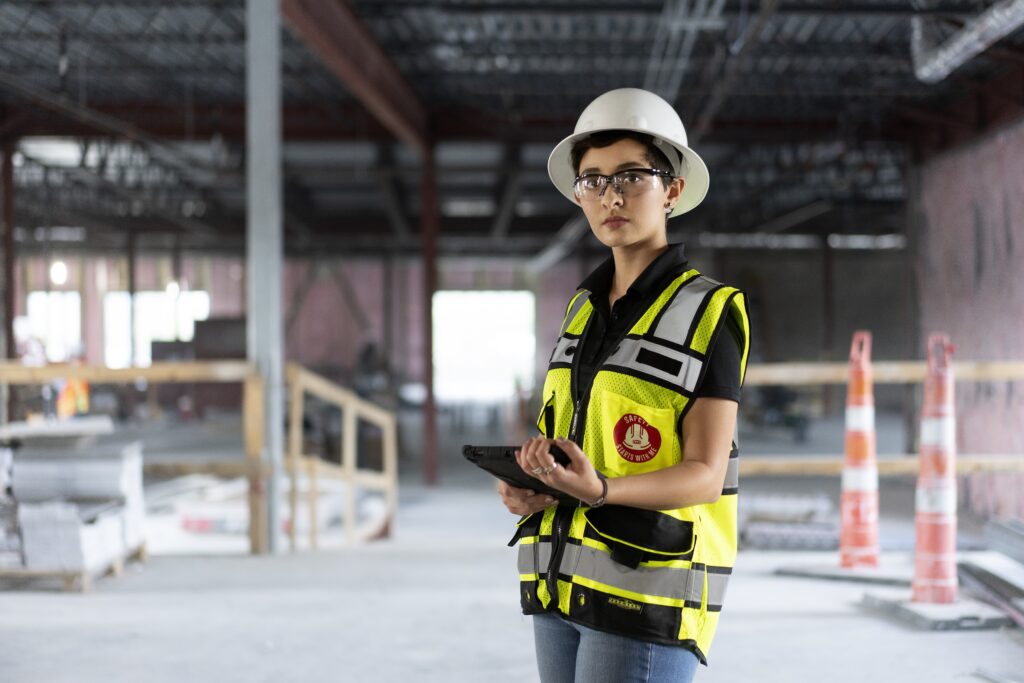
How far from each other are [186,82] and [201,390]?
13636mm

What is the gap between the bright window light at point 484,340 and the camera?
1280 inches

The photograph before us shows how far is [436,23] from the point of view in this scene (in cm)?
1152

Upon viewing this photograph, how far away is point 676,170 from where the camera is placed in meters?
1.90

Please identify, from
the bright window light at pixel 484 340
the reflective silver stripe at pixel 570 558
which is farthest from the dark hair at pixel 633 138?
the bright window light at pixel 484 340

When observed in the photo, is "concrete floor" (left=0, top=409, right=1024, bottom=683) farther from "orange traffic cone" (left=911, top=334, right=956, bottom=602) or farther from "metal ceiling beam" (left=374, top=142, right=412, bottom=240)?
"metal ceiling beam" (left=374, top=142, right=412, bottom=240)

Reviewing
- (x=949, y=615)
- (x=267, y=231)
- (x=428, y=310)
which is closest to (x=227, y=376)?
(x=267, y=231)

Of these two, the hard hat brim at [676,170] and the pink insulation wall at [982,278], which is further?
the pink insulation wall at [982,278]

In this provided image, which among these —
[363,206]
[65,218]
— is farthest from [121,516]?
[65,218]

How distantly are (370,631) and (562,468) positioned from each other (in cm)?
330

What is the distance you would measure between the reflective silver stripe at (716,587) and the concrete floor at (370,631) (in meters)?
2.26

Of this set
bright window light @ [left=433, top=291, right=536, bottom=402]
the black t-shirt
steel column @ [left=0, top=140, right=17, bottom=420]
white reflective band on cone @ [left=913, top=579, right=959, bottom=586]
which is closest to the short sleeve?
the black t-shirt

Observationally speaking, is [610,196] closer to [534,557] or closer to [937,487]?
[534,557]

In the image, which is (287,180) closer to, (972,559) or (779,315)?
(779,315)

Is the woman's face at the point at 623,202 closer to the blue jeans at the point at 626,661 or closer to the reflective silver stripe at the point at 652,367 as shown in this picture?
the reflective silver stripe at the point at 652,367
